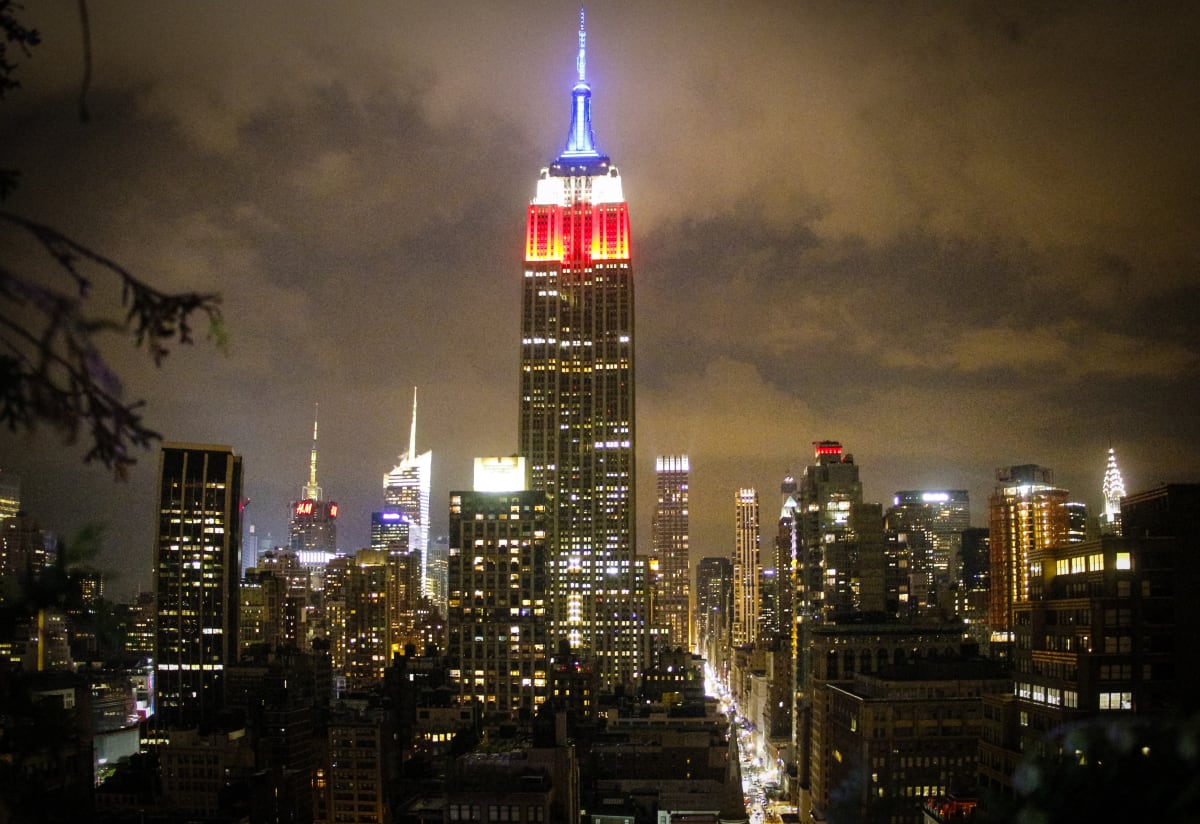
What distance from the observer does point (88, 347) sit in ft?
14.6

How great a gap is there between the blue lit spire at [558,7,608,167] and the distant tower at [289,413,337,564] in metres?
76.6

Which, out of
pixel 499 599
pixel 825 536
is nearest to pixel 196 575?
pixel 499 599

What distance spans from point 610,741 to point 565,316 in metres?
37.7

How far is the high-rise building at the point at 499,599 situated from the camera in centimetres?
6881

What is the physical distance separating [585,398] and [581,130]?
930 inches

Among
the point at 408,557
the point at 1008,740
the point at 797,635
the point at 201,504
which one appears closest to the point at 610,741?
the point at 797,635

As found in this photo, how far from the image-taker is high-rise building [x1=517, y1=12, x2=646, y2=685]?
8412 centimetres

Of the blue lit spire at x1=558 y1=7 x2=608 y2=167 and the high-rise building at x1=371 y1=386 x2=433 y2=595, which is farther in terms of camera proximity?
the high-rise building at x1=371 y1=386 x2=433 y2=595

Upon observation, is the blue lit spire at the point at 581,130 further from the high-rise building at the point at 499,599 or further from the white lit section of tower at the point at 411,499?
the white lit section of tower at the point at 411,499

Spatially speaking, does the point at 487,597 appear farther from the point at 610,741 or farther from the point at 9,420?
the point at 9,420

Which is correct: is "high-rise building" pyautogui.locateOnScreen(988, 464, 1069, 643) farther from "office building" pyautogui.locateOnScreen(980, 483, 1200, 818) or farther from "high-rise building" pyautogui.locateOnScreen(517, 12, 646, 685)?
"office building" pyautogui.locateOnScreen(980, 483, 1200, 818)

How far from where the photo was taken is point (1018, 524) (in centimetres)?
10481

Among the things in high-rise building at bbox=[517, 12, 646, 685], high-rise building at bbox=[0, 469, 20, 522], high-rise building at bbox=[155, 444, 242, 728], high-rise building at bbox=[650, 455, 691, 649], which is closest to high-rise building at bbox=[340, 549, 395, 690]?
high-rise building at bbox=[155, 444, 242, 728]

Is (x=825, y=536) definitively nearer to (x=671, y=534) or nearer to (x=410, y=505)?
(x=671, y=534)
